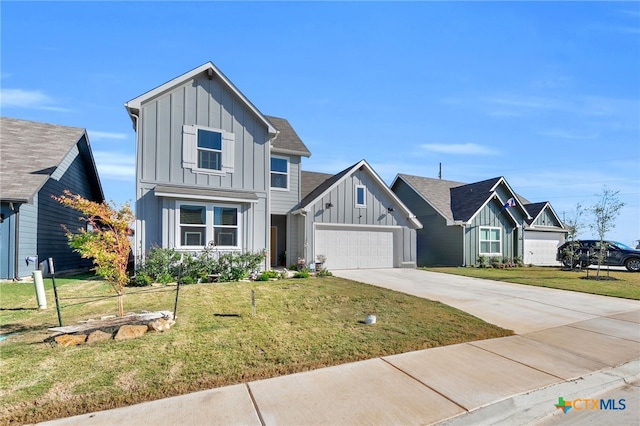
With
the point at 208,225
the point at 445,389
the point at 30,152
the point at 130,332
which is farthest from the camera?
the point at 30,152

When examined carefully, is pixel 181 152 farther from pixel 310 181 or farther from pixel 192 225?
pixel 310 181

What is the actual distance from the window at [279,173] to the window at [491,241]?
13208 millimetres

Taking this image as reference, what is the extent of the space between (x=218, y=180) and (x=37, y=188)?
20.5ft

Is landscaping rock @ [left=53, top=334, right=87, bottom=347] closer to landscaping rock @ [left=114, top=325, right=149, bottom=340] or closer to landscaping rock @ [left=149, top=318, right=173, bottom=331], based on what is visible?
landscaping rock @ [left=114, top=325, right=149, bottom=340]

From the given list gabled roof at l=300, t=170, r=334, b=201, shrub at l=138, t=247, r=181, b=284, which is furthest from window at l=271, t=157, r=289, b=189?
shrub at l=138, t=247, r=181, b=284

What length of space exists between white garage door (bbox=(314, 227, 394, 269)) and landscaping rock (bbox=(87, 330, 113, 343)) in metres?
11.0

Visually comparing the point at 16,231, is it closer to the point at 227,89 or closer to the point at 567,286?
the point at 227,89

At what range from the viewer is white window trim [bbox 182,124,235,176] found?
12555 mm

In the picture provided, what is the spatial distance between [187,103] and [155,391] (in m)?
11.7

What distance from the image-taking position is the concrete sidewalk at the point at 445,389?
3148mm

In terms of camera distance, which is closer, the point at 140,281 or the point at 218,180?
the point at 140,281

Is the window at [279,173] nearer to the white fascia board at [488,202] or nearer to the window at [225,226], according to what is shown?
the window at [225,226]

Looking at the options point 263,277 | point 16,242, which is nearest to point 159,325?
point 263,277

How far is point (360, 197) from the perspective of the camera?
1669 centimetres
